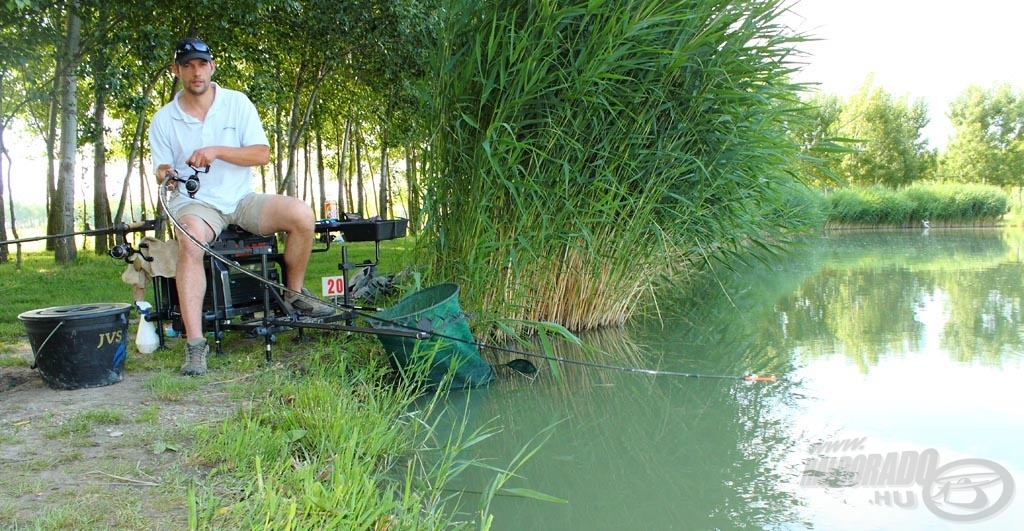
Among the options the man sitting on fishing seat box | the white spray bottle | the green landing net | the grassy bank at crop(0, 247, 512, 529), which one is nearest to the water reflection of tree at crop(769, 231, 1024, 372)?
the green landing net

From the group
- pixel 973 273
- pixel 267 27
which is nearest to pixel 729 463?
pixel 973 273

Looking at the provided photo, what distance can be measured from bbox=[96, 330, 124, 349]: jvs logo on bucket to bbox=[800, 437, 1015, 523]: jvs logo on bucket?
10.1 ft

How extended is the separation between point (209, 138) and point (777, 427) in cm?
323

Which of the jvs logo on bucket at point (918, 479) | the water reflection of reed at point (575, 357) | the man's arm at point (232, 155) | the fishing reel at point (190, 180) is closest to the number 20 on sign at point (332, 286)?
the man's arm at point (232, 155)

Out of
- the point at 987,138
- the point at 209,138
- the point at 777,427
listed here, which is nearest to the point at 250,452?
the point at 209,138

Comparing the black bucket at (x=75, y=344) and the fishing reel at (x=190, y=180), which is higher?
the fishing reel at (x=190, y=180)

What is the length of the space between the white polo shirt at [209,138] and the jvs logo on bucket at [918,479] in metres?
3.19

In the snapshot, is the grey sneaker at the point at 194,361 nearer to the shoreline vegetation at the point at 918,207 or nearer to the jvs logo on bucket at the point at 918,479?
the jvs logo on bucket at the point at 918,479

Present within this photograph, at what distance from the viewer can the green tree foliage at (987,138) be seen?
33.8m

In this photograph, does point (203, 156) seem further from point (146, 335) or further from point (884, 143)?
point (884, 143)

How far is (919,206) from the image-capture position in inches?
987

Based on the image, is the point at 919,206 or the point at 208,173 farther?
the point at 919,206

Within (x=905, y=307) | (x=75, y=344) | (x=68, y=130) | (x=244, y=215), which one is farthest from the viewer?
(x=68, y=130)

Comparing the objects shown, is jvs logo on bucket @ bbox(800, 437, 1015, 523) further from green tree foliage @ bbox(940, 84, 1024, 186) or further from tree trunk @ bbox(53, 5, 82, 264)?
green tree foliage @ bbox(940, 84, 1024, 186)
